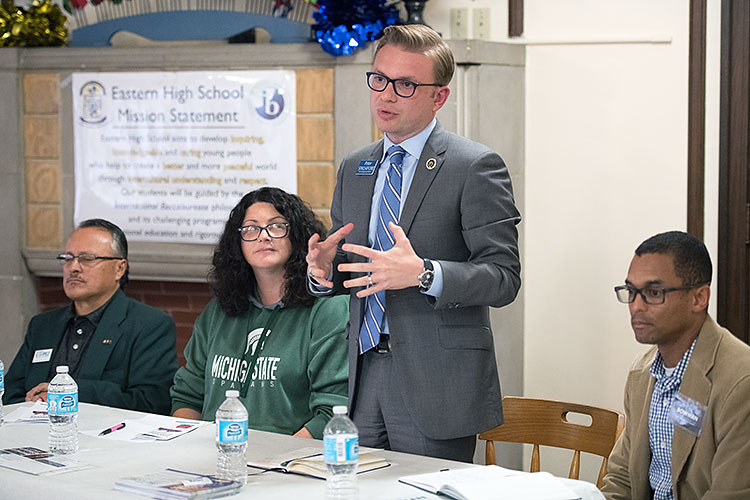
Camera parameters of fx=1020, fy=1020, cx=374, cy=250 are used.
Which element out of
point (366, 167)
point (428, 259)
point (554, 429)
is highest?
point (366, 167)

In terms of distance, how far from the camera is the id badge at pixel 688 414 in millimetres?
2268

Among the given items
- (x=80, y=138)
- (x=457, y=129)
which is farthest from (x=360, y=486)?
(x=80, y=138)

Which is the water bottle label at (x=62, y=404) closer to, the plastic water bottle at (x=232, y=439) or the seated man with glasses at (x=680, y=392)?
the plastic water bottle at (x=232, y=439)

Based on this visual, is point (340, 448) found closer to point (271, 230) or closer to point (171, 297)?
point (271, 230)

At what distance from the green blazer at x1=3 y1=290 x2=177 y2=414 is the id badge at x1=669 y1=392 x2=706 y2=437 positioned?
1890 millimetres

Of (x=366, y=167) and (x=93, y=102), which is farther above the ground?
(x=93, y=102)

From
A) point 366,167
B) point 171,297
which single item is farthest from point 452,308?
point 171,297

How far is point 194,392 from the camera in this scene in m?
3.32

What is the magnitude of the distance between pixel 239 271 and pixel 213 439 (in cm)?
80

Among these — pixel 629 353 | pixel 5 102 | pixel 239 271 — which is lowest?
pixel 629 353

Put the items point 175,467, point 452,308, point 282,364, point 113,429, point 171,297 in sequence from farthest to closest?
point 171,297 < point 282,364 < point 113,429 < point 452,308 < point 175,467

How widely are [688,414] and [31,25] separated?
375 cm

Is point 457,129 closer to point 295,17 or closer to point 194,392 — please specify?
point 295,17

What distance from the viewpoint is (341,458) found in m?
2.04
